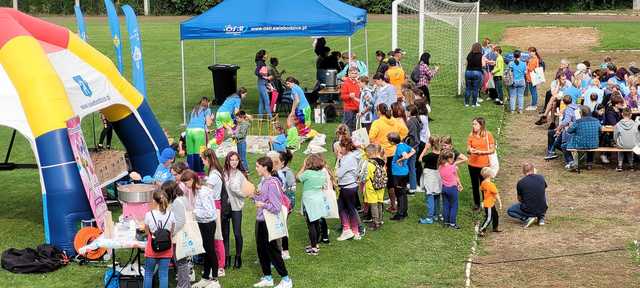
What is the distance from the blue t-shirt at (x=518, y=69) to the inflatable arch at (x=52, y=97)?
10.8 metres

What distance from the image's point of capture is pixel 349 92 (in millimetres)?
19781

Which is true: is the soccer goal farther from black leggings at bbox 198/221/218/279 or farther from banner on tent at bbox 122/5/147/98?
black leggings at bbox 198/221/218/279

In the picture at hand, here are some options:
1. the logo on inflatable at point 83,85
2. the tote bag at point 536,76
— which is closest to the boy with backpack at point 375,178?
the logo on inflatable at point 83,85

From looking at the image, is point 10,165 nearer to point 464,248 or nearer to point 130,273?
point 130,273

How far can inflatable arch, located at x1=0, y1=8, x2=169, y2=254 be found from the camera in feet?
44.0

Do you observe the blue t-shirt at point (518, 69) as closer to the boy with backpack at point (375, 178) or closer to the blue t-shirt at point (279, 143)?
the blue t-shirt at point (279, 143)

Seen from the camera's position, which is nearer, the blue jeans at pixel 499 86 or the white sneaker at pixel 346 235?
the white sneaker at pixel 346 235

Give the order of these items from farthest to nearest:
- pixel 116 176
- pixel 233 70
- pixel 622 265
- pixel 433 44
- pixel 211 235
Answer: pixel 433 44
pixel 233 70
pixel 116 176
pixel 622 265
pixel 211 235

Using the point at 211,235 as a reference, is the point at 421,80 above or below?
above

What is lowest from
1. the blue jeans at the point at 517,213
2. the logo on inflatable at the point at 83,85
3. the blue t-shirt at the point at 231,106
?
the blue jeans at the point at 517,213

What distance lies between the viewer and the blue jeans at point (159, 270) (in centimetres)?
1119

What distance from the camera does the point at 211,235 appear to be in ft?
38.6

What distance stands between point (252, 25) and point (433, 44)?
329 inches

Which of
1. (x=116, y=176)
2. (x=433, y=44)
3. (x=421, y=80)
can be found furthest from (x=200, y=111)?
(x=433, y=44)
